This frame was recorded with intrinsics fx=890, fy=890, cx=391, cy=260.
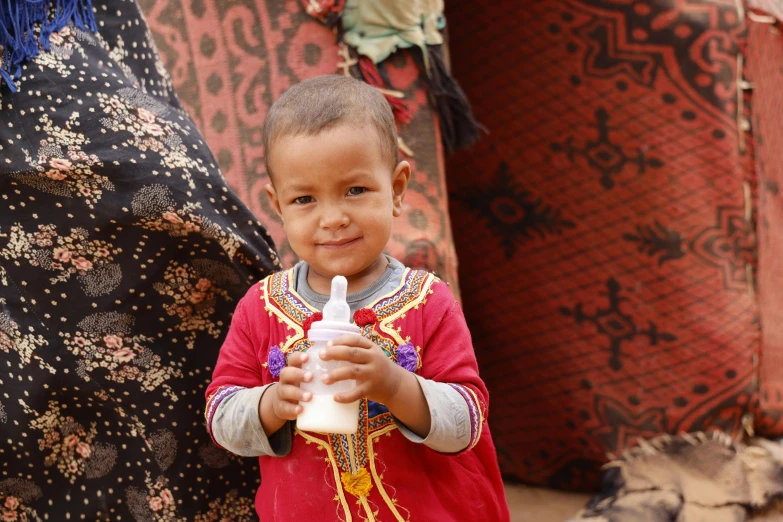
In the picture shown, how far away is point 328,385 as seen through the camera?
125cm

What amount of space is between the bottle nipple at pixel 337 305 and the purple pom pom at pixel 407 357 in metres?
0.16

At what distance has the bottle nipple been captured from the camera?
49.3 inches

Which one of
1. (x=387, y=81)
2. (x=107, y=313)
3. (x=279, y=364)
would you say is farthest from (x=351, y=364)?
(x=387, y=81)

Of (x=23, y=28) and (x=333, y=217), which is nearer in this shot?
(x=333, y=217)

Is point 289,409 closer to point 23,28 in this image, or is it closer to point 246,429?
point 246,429

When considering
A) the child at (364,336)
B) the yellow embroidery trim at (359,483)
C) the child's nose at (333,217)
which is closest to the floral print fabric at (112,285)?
the child at (364,336)

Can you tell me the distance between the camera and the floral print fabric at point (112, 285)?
1.77 meters

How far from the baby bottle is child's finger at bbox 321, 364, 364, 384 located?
0.02 meters

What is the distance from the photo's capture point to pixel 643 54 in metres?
2.66

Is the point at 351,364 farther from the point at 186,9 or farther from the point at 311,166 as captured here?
the point at 186,9

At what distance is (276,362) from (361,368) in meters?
0.24

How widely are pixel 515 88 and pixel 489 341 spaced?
0.89m

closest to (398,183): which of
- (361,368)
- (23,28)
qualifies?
(361,368)

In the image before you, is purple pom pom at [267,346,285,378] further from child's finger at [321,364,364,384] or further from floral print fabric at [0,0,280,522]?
floral print fabric at [0,0,280,522]
